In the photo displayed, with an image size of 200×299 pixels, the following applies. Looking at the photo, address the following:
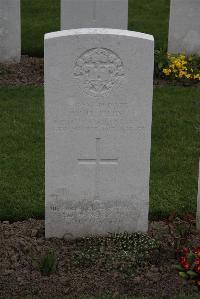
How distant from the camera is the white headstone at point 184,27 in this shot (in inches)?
474

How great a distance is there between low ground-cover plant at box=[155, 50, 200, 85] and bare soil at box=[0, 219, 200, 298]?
525cm

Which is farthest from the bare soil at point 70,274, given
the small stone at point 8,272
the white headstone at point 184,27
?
the white headstone at point 184,27

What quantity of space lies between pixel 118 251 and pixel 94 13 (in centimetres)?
642

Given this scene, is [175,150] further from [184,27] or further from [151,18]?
→ [151,18]

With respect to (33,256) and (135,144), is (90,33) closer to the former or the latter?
(135,144)

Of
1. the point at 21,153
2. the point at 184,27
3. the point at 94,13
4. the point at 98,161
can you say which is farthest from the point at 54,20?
the point at 98,161

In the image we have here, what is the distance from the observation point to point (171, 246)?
636 cm

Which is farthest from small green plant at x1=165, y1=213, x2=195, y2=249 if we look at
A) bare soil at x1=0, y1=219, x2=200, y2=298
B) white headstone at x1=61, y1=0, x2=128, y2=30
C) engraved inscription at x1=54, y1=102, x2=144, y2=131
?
white headstone at x1=61, y1=0, x2=128, y2=30

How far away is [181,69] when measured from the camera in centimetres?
1148

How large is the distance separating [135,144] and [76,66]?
0.84m

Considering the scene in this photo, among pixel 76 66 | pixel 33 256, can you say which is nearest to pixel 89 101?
pixel 76 66

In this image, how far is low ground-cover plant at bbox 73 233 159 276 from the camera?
19.9 feet

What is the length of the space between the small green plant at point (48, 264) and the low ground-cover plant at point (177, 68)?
19.6 feet

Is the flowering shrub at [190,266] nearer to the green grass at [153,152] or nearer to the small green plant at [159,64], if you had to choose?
the green grass at [153,152]
